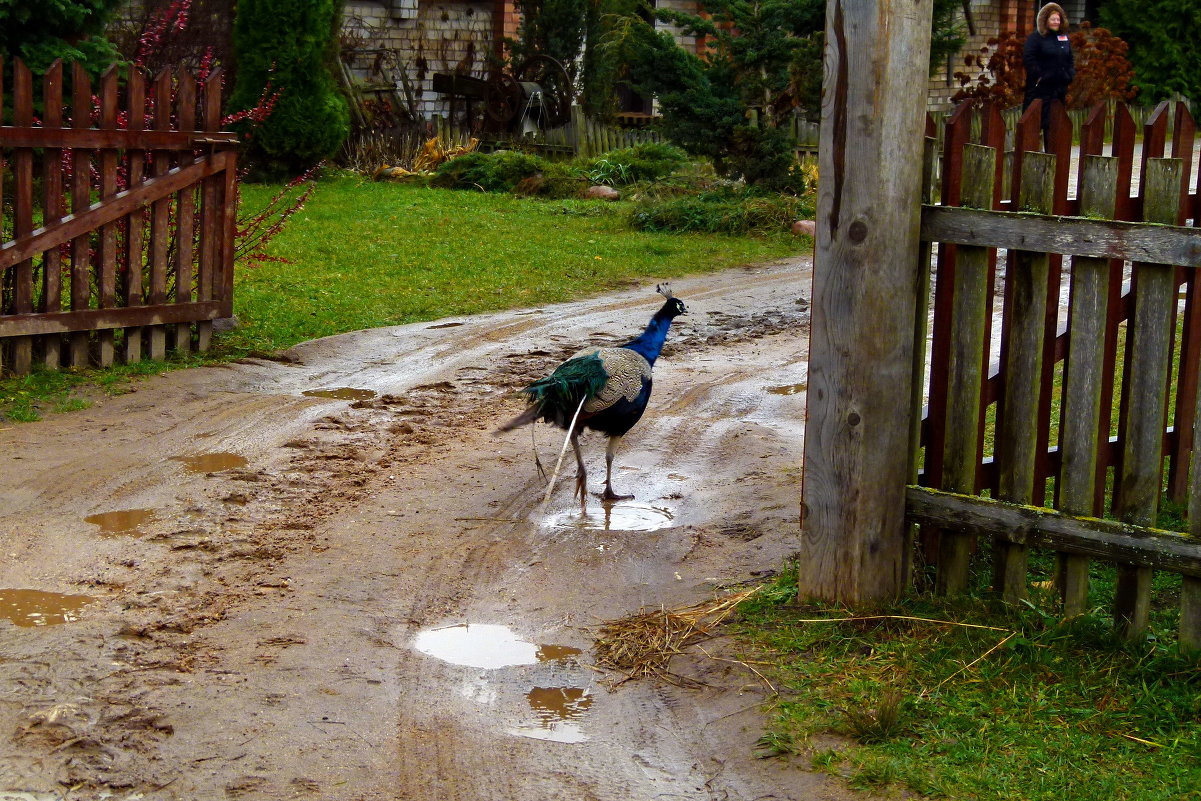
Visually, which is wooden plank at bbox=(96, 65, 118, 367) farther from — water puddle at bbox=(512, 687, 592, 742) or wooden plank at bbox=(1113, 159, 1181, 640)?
wooden plank at bbox=(1113, 159, 1181, 640)

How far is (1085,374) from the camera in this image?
167 inches

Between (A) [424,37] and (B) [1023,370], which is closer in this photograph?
(B) [1023,370]

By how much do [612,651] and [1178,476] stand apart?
267cm

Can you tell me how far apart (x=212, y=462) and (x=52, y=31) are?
877 cm

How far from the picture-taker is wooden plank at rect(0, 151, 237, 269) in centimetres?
775

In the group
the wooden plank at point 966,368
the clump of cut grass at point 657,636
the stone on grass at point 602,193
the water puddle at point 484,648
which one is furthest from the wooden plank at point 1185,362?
the stone on grass at point 602,193

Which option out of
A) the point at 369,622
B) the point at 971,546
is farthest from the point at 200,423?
the point at 971,546

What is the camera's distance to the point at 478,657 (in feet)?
14.9

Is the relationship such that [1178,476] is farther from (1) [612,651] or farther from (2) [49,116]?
(2) [49,116]

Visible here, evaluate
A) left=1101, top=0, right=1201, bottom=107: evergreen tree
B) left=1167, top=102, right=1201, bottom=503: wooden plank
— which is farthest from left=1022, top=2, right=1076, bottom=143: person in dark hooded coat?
left=1101, top=0, right=1201, bottom=107: evergreen tree

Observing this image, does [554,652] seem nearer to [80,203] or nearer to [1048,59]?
[80,203]

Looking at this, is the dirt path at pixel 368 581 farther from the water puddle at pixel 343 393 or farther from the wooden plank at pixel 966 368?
the wooden plank at pixel 966 368

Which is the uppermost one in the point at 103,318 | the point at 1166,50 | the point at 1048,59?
the point at 1166,50

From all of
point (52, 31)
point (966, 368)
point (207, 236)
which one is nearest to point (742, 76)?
point (52, 31)
